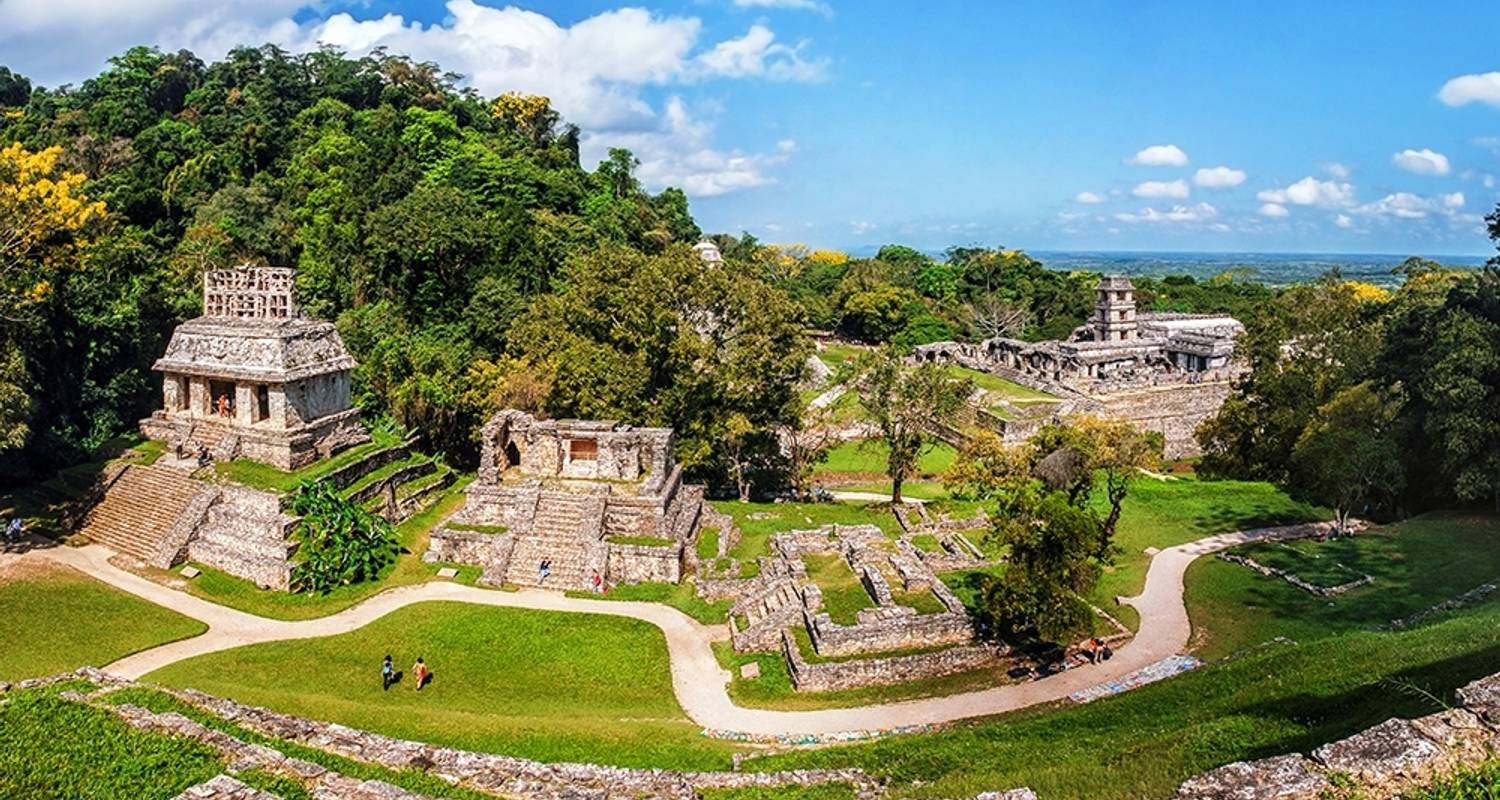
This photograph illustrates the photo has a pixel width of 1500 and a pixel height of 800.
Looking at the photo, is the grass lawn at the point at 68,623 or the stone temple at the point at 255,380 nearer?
the grass lawn at the point at 68,623

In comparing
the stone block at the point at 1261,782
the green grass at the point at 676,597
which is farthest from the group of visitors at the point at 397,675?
the stone block at the point at 1261,782

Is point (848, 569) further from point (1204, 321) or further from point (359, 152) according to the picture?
point (1204, 321)

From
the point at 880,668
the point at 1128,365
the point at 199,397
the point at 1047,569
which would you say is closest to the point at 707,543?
the point at 880,668

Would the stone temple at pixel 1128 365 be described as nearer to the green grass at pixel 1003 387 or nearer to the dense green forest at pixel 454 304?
the green grass at pixel 1003 387

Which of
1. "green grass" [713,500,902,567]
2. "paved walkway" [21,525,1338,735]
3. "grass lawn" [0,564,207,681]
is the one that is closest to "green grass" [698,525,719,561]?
"green grass" [713,500,902,567]

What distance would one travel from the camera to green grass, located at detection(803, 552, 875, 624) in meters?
20.6

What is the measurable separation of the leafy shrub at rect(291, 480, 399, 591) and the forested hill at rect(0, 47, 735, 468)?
7.36 meters

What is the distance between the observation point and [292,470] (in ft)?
89.0

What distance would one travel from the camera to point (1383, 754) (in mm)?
9141

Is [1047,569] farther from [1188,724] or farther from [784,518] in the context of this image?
[784,518]

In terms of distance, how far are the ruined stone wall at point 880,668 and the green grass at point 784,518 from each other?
24.6ft

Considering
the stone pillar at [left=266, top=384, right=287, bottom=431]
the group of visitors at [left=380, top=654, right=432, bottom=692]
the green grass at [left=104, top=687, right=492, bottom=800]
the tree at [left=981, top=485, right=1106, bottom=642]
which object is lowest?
A: the group of visitors at [left=380, top=654, right=432, bottom=692]

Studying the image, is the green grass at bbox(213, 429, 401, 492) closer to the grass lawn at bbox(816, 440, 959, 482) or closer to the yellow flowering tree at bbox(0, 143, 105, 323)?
the yellow flowering tree at bbox(0, 143, 105, 323)

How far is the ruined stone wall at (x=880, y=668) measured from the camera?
18469 mm
